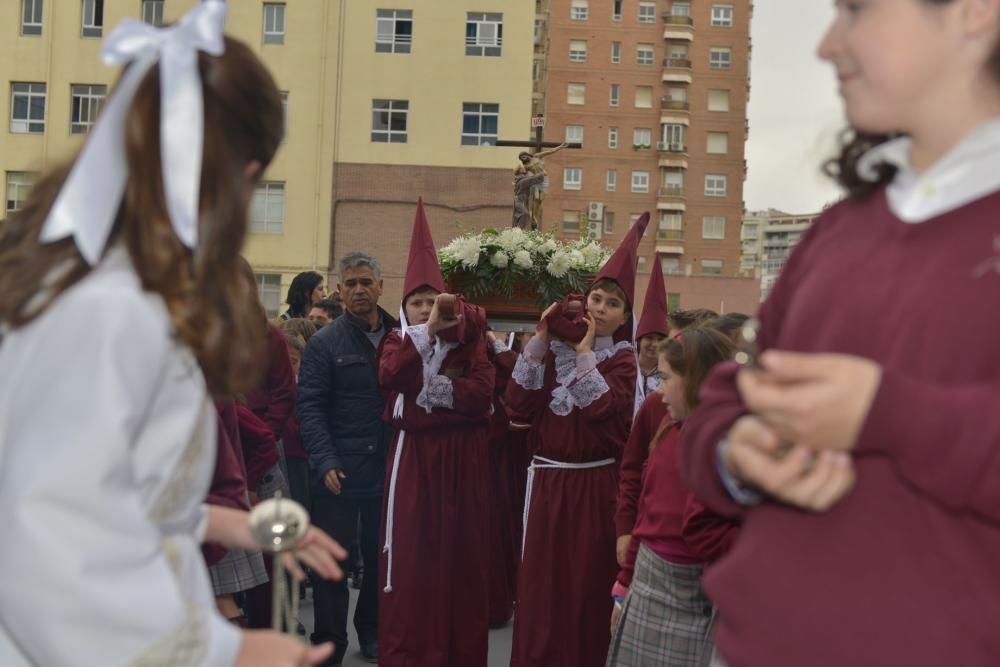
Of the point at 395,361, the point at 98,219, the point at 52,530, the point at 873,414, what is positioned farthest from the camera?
the point at 395,361

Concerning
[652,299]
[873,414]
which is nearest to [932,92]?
[873,414]

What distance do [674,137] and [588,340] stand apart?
59.3m

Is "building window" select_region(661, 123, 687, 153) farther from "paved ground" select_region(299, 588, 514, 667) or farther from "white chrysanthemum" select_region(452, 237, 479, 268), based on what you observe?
"white chrysanthemum" select_region(452, 237, 479, 268)

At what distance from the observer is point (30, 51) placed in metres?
32.7

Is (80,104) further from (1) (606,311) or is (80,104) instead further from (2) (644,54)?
(2) (644,54)

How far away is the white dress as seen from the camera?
1.65m

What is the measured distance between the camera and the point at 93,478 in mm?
1661

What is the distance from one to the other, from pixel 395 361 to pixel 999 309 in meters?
4.86

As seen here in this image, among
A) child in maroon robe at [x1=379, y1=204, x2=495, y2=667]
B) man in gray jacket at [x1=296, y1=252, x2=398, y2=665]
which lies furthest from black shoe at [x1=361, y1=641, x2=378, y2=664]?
child in maroon robe at [x1=379, y1=204, x2=495, y2=667]

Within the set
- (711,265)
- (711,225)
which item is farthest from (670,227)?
(711,265)

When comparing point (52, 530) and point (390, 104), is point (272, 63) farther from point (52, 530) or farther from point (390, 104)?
point (52, 530)

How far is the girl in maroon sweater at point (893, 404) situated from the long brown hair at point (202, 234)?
801 mm

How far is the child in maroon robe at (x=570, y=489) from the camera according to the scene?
6.22 meters

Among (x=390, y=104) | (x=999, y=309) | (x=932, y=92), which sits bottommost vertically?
(x=999, y=309)
